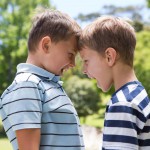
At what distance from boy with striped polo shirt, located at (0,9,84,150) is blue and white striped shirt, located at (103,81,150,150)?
24 cm

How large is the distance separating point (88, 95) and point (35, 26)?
625 inches

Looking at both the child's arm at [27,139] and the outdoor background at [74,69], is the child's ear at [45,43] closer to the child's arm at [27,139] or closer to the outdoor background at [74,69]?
the child's arm at [27,139]

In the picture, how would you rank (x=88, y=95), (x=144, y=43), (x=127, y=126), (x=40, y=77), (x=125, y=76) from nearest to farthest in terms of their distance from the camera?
(x=127, y=126) < (x=125, y=76) < (x=40, y=77) < (x=144, y=43) < (x=88, y=95)

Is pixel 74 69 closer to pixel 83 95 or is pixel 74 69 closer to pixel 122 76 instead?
pixel 83 95

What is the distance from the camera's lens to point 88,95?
57.7ft

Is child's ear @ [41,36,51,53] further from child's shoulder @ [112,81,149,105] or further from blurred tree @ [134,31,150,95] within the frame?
blurred tree @ [134,31,150,95]

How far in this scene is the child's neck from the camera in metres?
1.57

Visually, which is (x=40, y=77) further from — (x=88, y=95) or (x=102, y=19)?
(x=88, y=95)

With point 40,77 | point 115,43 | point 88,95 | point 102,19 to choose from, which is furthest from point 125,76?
point 88,95

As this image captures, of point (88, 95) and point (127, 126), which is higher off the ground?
point (127, 126)

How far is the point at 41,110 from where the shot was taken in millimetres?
1618

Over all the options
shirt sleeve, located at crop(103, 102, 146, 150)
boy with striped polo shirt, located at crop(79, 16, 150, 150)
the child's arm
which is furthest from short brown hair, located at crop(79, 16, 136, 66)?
the child's arm

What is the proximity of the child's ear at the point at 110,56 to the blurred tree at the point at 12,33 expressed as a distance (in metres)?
A: 19.6

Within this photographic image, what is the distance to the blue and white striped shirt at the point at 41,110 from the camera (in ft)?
5.20
